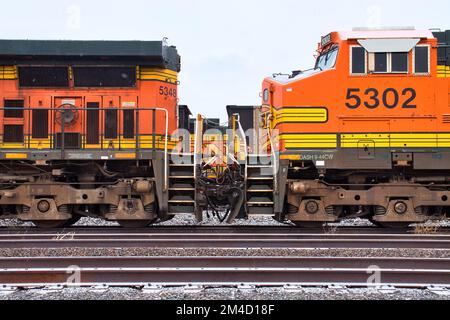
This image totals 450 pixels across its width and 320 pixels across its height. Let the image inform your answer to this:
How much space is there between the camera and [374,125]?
893 cm

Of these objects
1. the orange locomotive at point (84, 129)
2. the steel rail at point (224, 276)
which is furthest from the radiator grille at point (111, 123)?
the steel rail at point (224, 276)

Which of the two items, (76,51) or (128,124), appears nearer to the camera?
(76,51)

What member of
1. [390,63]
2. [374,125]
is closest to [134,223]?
[374,125]

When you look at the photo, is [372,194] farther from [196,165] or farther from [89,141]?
[89,141]

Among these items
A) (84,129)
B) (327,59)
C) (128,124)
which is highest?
(327,59)

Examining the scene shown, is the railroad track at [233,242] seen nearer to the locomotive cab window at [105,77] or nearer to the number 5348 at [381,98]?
the number 5348 at [381,98]

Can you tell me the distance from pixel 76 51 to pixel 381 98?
6.09m

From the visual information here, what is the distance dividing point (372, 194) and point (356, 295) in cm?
435

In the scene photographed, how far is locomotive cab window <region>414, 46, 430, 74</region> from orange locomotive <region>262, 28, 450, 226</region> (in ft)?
0.06

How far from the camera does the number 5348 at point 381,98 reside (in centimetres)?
885

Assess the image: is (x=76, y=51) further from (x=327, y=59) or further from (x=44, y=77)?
(x=327, y=59)

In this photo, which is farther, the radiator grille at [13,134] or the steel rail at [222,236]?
the radiator grille at [13,134]

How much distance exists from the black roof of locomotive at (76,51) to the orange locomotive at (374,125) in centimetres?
281

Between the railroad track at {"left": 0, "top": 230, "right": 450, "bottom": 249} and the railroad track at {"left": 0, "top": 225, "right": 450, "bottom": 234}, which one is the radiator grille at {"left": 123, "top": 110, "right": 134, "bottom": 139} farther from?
the railroad track at {"left": 0, "top": 230, "right": 450, "bottom": 249}
